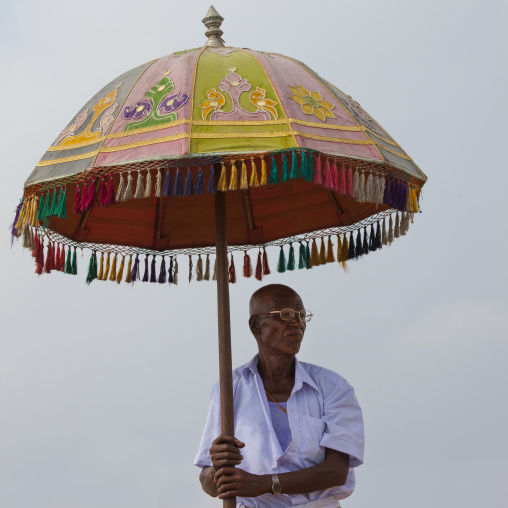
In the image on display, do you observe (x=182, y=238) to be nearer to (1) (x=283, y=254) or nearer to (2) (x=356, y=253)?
(1) (x=283, y=254)

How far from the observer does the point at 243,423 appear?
5.10m

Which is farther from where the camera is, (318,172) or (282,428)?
(282,428)

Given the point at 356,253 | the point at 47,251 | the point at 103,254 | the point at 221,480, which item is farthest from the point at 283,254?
the point at 221,480

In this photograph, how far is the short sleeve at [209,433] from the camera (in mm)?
5062

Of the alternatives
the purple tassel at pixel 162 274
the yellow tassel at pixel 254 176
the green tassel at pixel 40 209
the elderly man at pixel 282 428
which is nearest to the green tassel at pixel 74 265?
the purple tassel at pixel 162 274

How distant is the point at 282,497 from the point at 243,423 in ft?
1.48

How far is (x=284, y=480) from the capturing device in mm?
4793

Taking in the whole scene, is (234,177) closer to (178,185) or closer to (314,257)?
(178,185)

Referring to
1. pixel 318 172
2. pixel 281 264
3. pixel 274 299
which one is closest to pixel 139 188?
pixel 318 172

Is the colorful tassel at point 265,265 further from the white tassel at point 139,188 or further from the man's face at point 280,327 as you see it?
the white tassel at point 139,188

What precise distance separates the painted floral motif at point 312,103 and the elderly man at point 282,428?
41.6 inches

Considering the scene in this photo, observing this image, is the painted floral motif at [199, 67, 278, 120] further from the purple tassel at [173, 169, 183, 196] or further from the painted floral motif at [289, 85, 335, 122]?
the purple tassel at [173, 169, 183, 196]

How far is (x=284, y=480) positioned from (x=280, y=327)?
2.83 ft

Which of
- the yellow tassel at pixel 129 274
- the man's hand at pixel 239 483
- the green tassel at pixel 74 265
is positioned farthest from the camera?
the yellow tassel at pixel 129 274
